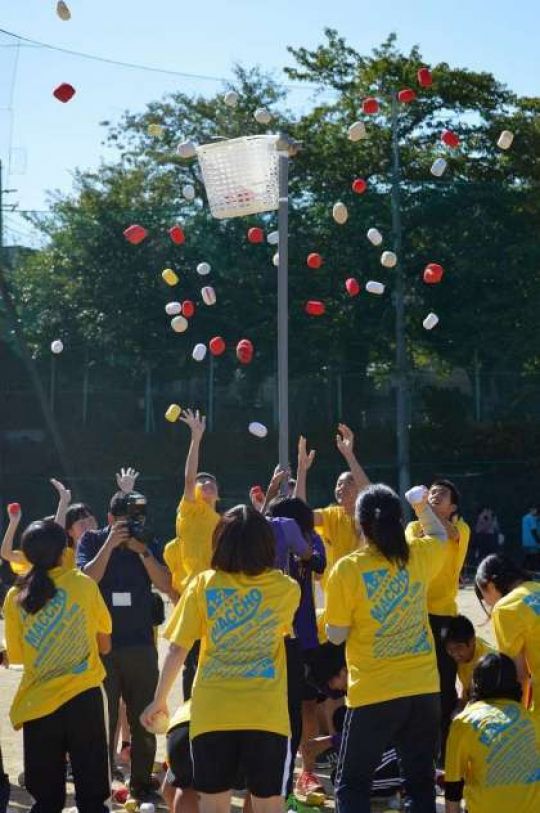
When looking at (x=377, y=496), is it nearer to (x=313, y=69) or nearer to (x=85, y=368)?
(x=85, y=368)

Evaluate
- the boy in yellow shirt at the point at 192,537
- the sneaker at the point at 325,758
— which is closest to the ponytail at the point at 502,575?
Result: the boy in yellow shirt at the point at 192,537

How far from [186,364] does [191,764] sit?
20.4 metres

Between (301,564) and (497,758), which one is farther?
(301,564)

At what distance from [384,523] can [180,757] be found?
4.10ft

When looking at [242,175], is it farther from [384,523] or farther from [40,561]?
Result: [40,561]

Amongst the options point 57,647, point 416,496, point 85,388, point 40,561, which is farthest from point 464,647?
point 85,388

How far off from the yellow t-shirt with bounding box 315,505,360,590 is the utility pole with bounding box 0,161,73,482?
56.4 feet

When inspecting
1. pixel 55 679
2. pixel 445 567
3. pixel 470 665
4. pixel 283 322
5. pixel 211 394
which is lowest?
pixel 470 665

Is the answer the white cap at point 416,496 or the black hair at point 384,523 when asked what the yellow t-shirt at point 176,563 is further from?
the black hair at point 384,523

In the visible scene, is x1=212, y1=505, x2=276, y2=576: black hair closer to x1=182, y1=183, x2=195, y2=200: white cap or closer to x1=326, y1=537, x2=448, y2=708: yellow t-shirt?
x1=326, y1=537, x2=448, y2=708: yellow t-shirt

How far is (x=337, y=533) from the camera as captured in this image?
25.8 feet

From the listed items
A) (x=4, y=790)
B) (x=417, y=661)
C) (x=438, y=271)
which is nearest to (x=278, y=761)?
(x=417, y=661)

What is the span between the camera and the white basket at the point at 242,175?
25.5ft

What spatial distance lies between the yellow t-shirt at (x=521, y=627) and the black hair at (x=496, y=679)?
0.14m
